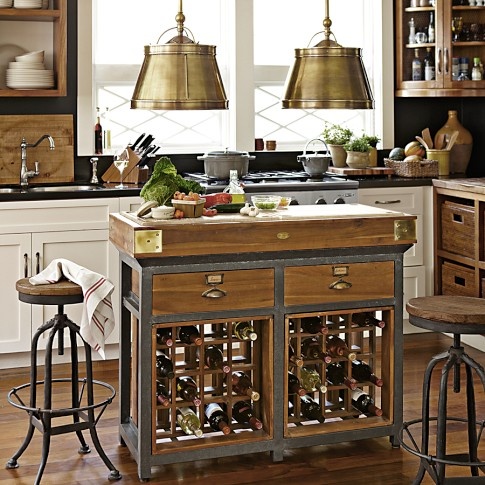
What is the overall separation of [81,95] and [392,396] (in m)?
3.09

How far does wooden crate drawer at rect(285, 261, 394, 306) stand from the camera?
4109 mm

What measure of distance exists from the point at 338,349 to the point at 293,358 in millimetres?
211

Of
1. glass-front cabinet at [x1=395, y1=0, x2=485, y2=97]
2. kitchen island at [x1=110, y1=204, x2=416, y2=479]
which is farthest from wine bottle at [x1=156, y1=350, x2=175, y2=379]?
glass-front cabinet at [x1=395, y1=0, x2=485, y2=97]

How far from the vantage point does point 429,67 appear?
262 inches

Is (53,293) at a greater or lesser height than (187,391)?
greater

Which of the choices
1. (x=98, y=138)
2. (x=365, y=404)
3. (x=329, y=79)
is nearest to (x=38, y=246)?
(x=98, y=138)

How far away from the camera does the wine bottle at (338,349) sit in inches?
169

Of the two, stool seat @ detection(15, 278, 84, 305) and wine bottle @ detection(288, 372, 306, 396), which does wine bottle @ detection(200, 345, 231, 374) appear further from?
stool seat @ detection(15, 278, 84, 305)

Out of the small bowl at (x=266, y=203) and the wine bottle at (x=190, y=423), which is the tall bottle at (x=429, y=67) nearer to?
the small bowl at (x=266, y=203)

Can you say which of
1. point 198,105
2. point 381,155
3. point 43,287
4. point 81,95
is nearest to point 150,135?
point 81,95

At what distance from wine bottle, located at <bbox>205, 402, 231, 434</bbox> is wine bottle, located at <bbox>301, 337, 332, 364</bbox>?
0.46m

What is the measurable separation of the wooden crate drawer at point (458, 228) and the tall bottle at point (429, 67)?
0.92 meters

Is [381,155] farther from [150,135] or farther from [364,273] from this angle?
[364,273]

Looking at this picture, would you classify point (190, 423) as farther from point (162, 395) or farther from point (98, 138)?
point (98, 138)
